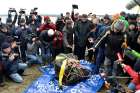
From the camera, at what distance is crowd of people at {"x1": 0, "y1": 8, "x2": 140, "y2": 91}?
33.4 feet

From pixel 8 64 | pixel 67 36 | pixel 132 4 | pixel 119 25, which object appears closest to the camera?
pixel 119 25

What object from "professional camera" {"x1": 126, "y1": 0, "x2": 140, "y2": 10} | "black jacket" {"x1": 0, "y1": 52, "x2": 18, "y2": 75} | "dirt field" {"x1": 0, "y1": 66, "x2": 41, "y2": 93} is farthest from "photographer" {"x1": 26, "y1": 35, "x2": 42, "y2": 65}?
"professional camera" {"x1": 126, "y1": 0, "x2": 140, "y2": 10}

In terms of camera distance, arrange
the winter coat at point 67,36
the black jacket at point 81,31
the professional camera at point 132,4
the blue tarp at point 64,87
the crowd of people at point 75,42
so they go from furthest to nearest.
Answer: the professional camera at point 132,4, the winter coat at point 67,36, the black jacket at point 81,31, the crowd of people at point 75,42, the blue tarp at point 64,87

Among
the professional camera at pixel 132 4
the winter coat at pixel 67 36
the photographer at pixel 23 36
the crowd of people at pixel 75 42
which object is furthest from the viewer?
the professional camera at pixel 132 4

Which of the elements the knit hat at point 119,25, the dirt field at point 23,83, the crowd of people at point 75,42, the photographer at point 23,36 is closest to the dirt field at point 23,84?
the dirt field at point 23,83

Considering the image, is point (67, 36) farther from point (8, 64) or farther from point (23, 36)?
point (8, 64)

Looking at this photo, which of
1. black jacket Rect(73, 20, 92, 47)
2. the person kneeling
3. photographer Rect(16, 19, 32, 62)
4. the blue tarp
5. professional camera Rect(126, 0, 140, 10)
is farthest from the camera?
professional camera Rect(126, 0, 140, 10)

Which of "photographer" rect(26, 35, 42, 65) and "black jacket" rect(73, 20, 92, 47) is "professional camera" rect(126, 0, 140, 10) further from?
"photographer" rect(26, 35, 42, 65)

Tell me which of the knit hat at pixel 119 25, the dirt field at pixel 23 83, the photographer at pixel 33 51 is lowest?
the dirt field at pixel 23 83

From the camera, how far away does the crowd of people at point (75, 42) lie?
10180mm

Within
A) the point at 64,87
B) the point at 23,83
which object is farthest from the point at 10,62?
the point at 64,87

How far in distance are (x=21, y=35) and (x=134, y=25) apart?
408 cm

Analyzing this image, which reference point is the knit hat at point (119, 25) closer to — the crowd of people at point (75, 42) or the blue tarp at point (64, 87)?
the crowd of people at point (75, 42)

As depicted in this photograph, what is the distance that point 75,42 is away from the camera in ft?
41.1
